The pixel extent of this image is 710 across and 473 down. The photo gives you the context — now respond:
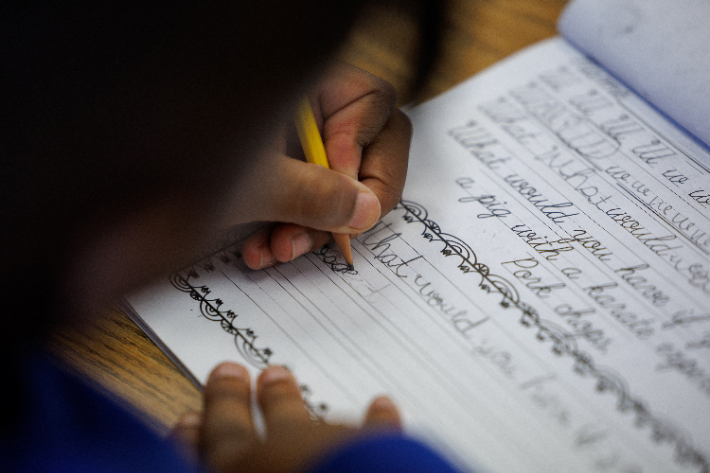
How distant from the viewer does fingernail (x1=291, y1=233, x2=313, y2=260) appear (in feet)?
1.38

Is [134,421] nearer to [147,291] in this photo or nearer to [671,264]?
[147,291]

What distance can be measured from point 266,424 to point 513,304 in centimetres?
20

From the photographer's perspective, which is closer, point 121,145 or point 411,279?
point 121,145

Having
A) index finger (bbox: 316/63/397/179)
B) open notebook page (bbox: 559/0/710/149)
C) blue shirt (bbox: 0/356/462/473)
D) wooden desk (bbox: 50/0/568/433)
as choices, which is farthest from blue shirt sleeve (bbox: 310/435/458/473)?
open notebook page (bbox: 559/0/710/149)

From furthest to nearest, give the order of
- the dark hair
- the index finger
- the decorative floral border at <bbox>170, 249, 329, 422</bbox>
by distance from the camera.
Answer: the index finger, the decorative floral border at <bbox>170, 249, 329, 422</bbox>, the dark hair

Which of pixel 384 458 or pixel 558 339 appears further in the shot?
pixel 558 339

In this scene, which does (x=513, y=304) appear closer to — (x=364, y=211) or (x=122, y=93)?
(x=364, y=211)

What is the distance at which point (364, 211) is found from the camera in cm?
40

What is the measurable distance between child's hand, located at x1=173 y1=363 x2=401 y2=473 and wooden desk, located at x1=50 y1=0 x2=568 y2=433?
0.02 meters

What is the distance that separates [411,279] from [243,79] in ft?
0.70

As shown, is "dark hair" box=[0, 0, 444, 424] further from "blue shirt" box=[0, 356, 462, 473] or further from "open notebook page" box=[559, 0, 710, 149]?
"open notebook page" box=[559, 0, 710, 149]

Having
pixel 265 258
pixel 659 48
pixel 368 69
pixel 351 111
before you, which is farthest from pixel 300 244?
pixel 659 48

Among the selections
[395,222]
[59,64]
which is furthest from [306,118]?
[59,64]

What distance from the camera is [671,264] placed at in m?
0.41
